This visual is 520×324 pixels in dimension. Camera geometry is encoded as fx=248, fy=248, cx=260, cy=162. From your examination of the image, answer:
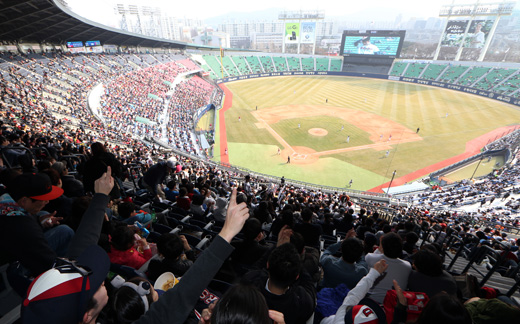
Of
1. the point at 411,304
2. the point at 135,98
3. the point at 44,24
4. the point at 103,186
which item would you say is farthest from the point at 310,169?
the point at 44,24

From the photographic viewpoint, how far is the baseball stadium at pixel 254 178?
2311mm

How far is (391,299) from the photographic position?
291cm

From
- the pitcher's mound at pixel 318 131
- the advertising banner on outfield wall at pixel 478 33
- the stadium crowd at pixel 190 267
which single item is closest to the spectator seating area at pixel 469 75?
the advertising banner on outfield wall at pixel 478 33

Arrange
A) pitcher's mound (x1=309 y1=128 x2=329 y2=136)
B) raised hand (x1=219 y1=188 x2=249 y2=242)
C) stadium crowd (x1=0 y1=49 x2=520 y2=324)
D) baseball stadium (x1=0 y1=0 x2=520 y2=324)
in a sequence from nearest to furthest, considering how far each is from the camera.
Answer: stadium crowd (x1=0 y1=49 x2=520 y2=324) → raised hand (x1=219 y1=188 x2=249 y2=242) → baseball stadium (x1=0 y1=0 x2=520 y2=324) → pitcher's mound (x1=309 y1=128 x2=329 y2=136)

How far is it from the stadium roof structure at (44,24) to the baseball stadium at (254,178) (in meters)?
0.38

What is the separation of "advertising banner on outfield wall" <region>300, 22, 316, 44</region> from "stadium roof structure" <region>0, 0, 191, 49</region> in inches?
2526

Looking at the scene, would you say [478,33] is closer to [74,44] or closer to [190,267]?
[74,44]

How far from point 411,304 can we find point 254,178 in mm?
18360

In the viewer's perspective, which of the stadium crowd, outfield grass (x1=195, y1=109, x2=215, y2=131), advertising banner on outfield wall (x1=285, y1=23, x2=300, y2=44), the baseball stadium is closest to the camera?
the stadium crowd

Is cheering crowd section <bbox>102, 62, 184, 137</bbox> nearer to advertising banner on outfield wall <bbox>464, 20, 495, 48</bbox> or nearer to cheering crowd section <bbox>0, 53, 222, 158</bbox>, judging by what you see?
cheering crowd section <bbox>0, 53, 222, 158</bbox>

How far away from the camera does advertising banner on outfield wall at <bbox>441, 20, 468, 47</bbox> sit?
7006cm

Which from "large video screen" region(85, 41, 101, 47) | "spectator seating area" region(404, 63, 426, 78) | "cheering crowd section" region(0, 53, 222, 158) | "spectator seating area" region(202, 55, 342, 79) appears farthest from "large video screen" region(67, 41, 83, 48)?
"spectator seating area" region(404, 63, 426, 78)

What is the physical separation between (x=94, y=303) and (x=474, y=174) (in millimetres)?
33358

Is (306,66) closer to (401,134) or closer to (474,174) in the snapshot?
(401,134)
